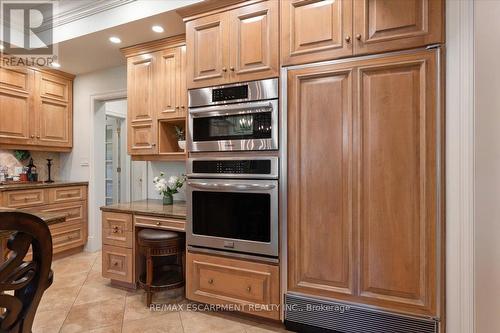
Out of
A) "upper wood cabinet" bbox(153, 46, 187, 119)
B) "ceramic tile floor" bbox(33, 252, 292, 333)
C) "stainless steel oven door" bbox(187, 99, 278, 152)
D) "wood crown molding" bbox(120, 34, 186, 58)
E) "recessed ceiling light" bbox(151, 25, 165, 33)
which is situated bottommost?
"ceramic tile floor" bbox(33, 252, 292, 333)

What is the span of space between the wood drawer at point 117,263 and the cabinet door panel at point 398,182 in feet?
6.83

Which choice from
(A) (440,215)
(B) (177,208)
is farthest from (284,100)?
(B) (177,208)

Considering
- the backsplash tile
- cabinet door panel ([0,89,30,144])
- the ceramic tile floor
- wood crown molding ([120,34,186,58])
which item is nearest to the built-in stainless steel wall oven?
the ceramic tile floor

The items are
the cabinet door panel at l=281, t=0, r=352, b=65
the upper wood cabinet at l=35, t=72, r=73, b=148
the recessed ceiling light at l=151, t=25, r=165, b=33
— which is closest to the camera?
the cabinet door panel at l=281, t=0, r=352, b=65

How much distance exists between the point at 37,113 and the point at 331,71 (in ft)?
12.2

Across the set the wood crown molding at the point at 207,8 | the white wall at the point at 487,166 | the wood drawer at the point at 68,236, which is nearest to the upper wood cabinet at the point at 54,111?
the wood drawer at the point at 68,236

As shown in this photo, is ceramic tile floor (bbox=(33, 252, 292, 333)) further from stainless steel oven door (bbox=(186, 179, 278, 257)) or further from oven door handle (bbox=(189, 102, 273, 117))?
oven door handle (bbox=(189, 102, 273, 117))

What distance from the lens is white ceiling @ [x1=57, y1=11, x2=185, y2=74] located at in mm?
2504

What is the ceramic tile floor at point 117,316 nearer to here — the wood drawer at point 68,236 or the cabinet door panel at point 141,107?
the wood drawer at point 68,236

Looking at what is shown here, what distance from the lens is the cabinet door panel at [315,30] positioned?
1792 millimetres

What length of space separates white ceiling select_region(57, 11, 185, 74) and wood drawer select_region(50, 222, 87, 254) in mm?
2080

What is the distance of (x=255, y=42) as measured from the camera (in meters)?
2.06

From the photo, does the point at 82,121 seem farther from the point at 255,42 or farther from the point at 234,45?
the point at 255,42

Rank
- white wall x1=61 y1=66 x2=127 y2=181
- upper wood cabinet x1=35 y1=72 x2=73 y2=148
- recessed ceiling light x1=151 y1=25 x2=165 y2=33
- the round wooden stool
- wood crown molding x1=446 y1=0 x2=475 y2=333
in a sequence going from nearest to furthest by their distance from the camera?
wood crown molding x1=446 y1=0 x2=475 y2=333, the round wooden stool, recessed ceiling light x1=151 y1=25 x2=165 y2=33, upper wood cabinet x1=35 y1=72 x2=73 y2=148, white wall x1=61 y1=66 x2=127 y2=181
